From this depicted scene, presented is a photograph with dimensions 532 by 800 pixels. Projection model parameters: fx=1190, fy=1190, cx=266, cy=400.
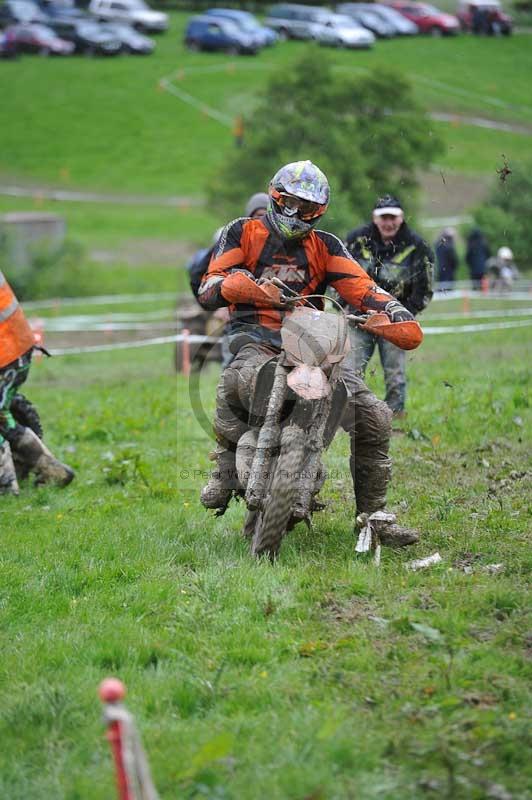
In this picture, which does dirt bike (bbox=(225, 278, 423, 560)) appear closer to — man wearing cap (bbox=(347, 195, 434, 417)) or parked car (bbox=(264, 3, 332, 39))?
man wearing cap (bbox=(347, 195, 434, 417))

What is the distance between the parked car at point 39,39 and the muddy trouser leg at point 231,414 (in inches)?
2246

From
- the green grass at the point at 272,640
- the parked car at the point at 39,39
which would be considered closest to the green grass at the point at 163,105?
the parked car at the point at 39,39

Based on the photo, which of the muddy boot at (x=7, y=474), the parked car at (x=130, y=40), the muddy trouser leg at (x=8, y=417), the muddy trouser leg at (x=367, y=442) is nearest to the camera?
the muddy trouser leg at (x=367, y=442)

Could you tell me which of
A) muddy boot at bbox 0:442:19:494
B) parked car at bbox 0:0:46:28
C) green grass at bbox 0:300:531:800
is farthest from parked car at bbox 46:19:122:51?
muddy boot at bbox 0:442:19:494

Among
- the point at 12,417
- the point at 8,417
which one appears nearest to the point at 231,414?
the point at 8,417

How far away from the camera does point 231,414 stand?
7.43 meters

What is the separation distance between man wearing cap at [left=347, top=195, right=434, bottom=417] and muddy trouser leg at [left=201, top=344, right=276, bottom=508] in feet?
11.2

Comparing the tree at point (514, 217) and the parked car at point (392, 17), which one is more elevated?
the parked car at point (392, 17)

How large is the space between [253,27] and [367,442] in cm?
5522

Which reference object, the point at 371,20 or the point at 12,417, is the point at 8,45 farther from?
the point at 12,417

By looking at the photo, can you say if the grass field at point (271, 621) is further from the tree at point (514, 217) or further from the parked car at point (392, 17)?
the parked car at point (392, 17)

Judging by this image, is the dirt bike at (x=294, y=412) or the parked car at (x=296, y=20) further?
the parked car at (x=296, y=20)

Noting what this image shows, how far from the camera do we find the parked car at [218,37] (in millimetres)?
59000

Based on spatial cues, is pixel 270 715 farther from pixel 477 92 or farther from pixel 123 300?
pixel 477 92
